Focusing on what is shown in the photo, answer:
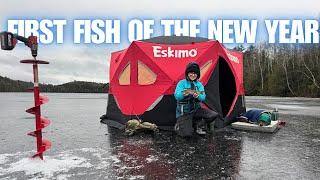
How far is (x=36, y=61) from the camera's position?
5488mm

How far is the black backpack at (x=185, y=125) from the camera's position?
25.9 feet

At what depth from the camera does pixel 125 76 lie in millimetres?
9844

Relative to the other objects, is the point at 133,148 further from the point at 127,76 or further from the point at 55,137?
the point at 127,76

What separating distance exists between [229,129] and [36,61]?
18.0 ft

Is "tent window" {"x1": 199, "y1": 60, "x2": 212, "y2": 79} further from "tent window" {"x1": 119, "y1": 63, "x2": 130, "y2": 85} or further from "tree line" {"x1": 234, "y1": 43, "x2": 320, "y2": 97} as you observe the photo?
"tree line" {"x1": 234, "y1": 43, "x2": 320, "y2": 97}

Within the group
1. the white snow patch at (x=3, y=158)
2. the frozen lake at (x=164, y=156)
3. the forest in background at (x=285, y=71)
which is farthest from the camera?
the forest in background at (x=285, y=71)

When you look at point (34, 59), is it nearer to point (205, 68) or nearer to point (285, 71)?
point (205, 68)

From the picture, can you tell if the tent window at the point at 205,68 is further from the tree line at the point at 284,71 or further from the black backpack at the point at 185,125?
the tree line at the point at 284,71

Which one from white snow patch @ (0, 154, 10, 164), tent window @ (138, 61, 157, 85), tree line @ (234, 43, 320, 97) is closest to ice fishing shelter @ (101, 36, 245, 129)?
tent window @ (138, 61, 157, 85)

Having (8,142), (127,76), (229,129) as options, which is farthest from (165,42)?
(8,142)

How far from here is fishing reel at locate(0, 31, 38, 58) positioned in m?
5.01

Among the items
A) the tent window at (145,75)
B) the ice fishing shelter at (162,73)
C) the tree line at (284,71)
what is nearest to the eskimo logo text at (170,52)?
the ice fishing shelter at (162,73)

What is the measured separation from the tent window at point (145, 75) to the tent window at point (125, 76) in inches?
17.1

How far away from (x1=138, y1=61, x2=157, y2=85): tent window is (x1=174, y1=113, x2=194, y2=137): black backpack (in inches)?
61.6
